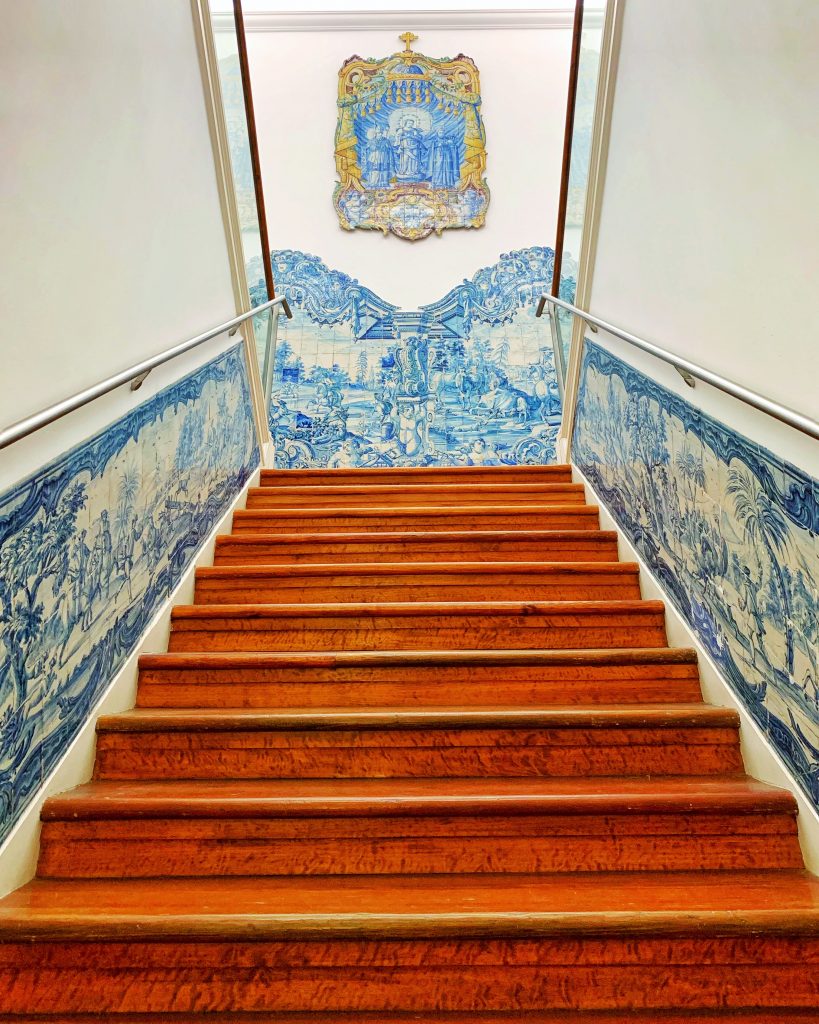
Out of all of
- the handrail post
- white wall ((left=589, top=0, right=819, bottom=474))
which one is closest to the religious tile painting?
the handrail post

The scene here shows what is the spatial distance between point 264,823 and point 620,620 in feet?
4.11

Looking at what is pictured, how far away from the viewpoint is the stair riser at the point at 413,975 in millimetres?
1163

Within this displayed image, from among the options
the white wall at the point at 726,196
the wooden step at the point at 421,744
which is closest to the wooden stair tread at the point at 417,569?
the white wall at the point at 726,196

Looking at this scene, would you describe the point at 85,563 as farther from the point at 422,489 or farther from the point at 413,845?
the point at 422,489

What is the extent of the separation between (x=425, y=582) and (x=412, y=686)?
1.93 ft

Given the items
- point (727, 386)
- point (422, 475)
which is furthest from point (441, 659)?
point (422, 475)

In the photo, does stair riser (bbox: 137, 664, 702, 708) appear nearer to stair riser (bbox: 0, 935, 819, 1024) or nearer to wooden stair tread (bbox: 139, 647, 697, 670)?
wooden stair tread (bbox: 139, 647, 697, 670)

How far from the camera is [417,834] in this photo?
144 cm

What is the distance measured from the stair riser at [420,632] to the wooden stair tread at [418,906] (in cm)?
80

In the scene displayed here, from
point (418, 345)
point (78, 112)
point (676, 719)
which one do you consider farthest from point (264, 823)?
point (418, 345)

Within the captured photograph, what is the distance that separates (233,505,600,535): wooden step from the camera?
291 centimetres

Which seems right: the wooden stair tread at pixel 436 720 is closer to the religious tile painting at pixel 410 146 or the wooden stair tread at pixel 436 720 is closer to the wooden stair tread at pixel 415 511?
the wooden stair tread at pixel 415 511

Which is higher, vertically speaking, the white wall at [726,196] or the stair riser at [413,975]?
the white wall at [726,196]

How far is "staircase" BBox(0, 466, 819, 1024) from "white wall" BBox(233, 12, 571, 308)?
3.84 metres
